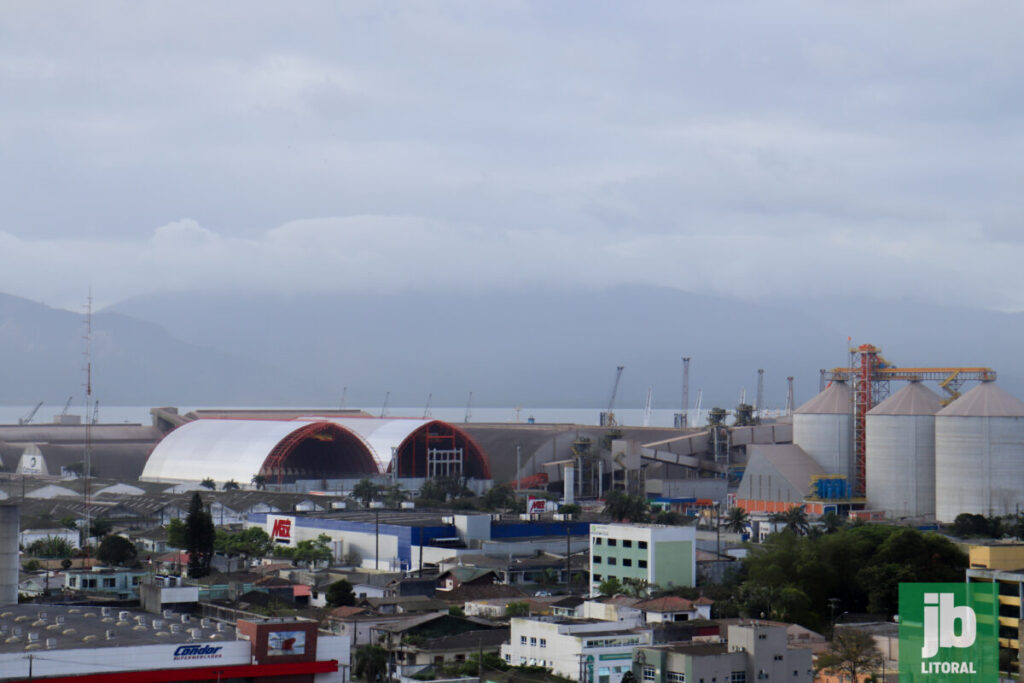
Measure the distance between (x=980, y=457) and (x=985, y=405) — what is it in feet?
11.6

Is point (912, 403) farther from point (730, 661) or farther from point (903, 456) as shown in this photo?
point (730, 661)

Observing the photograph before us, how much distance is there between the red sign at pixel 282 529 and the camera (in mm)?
74125

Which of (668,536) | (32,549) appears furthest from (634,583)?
(32,549)

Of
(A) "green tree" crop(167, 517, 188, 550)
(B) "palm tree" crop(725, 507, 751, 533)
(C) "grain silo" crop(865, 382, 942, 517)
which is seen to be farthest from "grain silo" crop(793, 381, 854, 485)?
(A) "green tree" crop(167, 517, 188, 550)

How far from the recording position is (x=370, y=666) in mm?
39312

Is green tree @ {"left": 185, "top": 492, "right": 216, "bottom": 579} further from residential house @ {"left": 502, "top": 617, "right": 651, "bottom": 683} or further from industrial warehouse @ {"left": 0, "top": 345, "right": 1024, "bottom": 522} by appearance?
industrial warehouse @ {"left": 0, "top": 345, "right": 1024, "bottom": 522}

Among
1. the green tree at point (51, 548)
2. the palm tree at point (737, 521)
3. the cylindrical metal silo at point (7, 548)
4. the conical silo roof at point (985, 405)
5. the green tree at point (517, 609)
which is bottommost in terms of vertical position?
the green tree at point (517, 609)

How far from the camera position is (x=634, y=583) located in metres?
55.3

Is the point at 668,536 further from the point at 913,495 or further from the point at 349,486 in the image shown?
the point at 349,486

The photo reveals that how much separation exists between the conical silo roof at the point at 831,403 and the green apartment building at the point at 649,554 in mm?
38912

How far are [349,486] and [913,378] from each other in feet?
140

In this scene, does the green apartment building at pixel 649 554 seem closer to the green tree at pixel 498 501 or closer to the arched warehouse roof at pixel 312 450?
the green tree at pixel 498 501

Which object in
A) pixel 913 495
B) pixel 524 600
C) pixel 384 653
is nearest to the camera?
pixel 384 653

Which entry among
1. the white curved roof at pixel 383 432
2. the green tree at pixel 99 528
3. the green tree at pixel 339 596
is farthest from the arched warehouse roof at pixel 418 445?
the green tree at pixel 339 596
